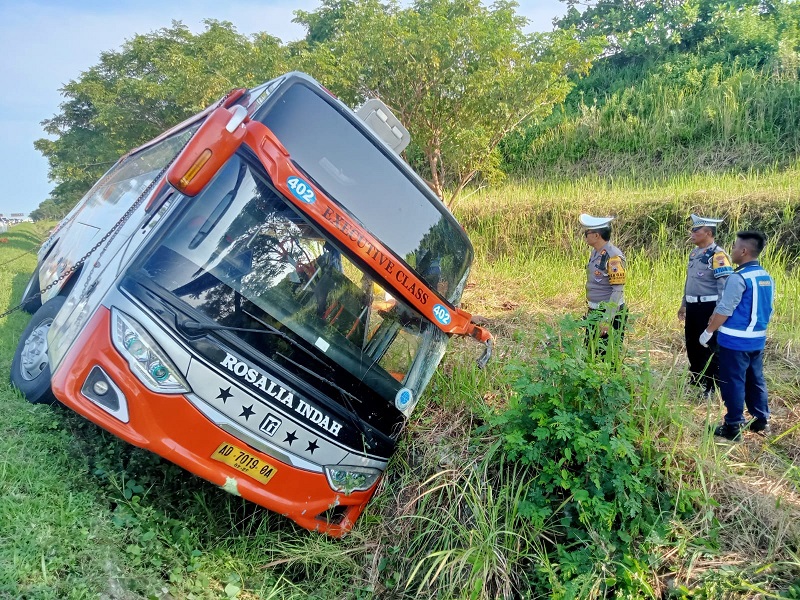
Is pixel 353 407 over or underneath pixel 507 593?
over

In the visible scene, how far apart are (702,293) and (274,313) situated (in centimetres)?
331

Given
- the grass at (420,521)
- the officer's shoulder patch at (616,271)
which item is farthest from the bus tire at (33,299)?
the officer's shoulder patch at (616,271)

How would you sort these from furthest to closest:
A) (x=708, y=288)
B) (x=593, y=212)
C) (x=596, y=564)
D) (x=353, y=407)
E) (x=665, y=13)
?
(x=665, y=13), (x=593, y=212), (x=708, y=288), (x=353, y=407), (x=596, y=564)

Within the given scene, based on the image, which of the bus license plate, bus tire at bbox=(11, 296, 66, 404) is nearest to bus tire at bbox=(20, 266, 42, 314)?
bus tire at bbox=(11, 296, 66, 404)

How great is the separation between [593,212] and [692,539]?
21.4ft

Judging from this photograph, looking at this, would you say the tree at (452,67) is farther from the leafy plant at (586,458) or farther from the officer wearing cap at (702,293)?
the leafy plant at (586,458)

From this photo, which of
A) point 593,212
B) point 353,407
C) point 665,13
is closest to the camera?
point 353,407

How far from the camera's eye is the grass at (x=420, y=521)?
8.08 feet

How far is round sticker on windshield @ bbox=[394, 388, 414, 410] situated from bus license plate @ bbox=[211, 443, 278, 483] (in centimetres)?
80

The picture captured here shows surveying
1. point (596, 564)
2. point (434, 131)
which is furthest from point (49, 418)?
point (434, 131)

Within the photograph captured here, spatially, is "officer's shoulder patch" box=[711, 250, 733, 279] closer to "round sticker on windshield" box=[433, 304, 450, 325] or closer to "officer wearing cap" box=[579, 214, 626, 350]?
"officer wearing cap" box=[579, 214, 626, 350]

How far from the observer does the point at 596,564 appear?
2566mm

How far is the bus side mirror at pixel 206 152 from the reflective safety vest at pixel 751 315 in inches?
126

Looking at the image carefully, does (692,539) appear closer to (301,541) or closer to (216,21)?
(301,541)
